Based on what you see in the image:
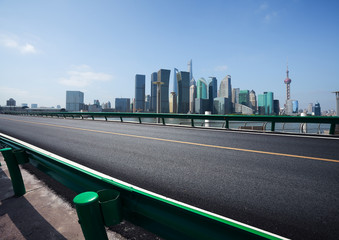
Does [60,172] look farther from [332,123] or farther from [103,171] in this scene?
[332,123]

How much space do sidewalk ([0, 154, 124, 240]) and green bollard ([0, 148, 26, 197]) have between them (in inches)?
4.2

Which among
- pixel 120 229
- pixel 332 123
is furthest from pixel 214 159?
pixel 332 123

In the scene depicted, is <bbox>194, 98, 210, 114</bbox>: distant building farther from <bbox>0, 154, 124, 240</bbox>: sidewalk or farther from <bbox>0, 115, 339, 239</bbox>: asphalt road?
<bbox>0, 154, 124, 240</bbox>: sidewalk

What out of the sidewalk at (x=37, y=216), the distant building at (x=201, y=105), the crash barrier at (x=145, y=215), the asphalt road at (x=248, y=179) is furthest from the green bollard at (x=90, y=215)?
the distant building at (x=201, y=105)

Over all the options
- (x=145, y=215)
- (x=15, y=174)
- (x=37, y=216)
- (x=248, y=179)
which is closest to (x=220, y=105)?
(x=248, y=179)

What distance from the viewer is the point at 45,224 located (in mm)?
2289

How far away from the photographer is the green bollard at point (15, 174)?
3012 mm

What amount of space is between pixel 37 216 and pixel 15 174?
102cm

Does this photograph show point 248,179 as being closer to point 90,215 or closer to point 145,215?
point 145,215

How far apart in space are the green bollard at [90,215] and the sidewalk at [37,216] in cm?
69

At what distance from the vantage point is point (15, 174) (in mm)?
3012

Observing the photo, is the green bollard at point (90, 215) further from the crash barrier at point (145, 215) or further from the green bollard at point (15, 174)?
the green bollard at point (15, 174)

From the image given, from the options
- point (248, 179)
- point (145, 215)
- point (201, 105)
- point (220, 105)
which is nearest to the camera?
point (145, 215)

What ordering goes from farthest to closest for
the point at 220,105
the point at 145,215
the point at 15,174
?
the point at 220,105, the point at 15,174, the point at 145,215
